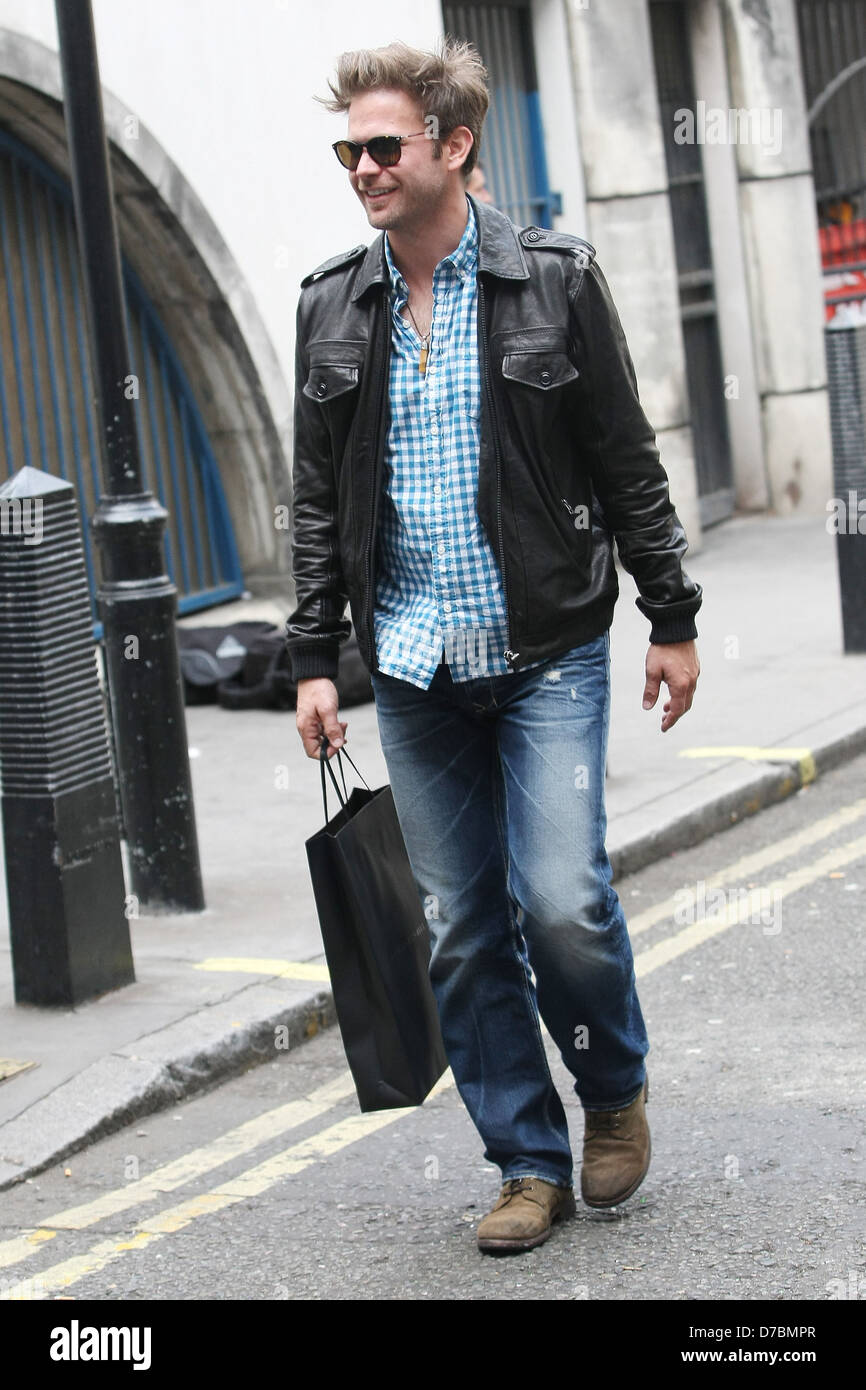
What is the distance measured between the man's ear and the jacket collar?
0.09 m

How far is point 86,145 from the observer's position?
571 centimetres

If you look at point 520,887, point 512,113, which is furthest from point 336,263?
point 512,113

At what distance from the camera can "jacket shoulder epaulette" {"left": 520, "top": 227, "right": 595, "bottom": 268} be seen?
3561mm

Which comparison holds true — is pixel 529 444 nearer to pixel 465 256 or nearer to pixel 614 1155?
pixel 465 256

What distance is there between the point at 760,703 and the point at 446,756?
5.22m

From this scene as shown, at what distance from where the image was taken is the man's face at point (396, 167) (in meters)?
3.46

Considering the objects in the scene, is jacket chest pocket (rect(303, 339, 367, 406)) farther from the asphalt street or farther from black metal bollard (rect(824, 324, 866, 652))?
black metal bollard (rect(824, 324, 866, 652))

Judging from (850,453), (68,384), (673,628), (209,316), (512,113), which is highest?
(512,113)

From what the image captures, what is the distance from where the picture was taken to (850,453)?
9219mm

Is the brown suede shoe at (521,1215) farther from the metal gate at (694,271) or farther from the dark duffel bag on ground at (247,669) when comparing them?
the metal gate at (694,271)

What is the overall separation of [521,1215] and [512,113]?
10254 millimetres
